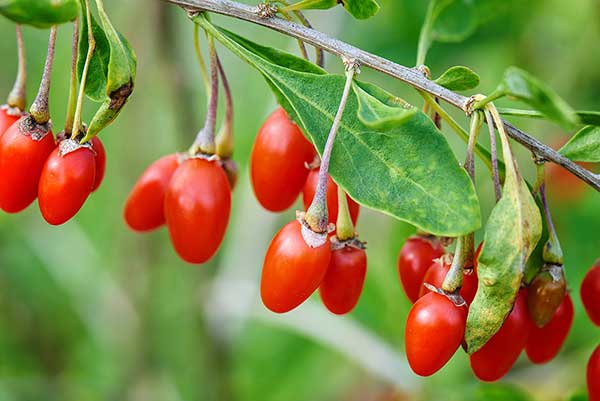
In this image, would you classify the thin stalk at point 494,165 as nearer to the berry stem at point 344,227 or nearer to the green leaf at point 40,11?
the berry stem at point 344,227

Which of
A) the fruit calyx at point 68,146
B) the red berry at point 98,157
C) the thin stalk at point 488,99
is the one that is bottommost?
the fruit calyx at point 68,146

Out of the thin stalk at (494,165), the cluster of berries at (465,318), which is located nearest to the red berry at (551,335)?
the cluster of berries at (465,318)

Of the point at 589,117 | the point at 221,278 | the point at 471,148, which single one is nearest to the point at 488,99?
the point at 471,148

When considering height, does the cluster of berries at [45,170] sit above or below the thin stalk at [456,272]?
below

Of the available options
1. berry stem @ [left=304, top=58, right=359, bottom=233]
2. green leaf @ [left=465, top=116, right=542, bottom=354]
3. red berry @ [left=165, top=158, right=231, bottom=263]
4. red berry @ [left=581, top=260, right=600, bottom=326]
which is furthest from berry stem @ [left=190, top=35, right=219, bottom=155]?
red berry @ [left=581, top=260, right=600, bottom=326]

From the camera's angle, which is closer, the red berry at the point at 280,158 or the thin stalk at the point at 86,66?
the thin stalk at the point at 86,66

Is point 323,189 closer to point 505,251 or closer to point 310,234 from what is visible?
point 310,234

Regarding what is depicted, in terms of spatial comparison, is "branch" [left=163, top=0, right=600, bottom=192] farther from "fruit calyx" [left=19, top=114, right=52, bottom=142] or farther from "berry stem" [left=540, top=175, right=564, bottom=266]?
"fruit calyx" [left=19, top=114, right=52, bottom=142]
